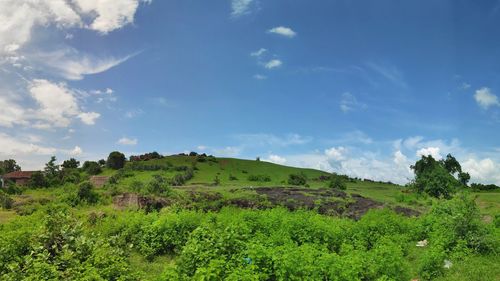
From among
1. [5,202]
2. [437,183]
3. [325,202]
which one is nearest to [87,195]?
[5,202]

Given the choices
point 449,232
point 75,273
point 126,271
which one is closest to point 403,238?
point 449,232

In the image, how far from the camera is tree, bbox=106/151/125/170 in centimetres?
7038

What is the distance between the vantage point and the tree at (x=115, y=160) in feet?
231

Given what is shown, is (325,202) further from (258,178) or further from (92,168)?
(92,168)

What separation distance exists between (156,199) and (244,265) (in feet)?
77.5

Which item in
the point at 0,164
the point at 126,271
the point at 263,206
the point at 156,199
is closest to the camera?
the point at 126,271

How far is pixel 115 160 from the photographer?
232ft

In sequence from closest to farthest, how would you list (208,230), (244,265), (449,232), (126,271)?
(244,265), (126,271), (208,230), (449,232)

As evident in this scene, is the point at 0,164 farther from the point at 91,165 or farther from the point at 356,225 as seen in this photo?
the point at 356,225

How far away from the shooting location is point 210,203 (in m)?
34.7

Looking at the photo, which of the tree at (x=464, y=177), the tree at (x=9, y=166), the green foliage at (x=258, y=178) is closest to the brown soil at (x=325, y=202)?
the green foliage at (x=258, y=178)

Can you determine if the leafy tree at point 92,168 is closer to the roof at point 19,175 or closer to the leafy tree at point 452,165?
the roof at point 19,175

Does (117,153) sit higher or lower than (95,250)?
higher

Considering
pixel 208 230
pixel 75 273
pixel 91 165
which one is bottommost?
pixel 75 273
